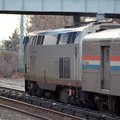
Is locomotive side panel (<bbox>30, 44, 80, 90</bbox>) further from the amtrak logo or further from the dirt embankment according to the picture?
the dirt embankment

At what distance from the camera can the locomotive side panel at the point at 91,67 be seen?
44.4ft

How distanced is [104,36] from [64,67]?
3.21 metres

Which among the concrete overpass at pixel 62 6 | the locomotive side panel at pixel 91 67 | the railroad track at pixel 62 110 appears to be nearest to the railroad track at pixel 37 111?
the railroad track at pixel 62 110

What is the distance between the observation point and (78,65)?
1481cm

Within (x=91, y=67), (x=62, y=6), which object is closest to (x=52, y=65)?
(x=91, y=67)

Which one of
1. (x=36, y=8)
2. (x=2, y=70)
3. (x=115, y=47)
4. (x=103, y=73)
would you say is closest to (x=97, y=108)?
(x=103, y=73)

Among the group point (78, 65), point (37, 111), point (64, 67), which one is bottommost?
point (37, 111)

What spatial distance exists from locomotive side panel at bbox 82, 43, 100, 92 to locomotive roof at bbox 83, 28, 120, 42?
0.19 meters

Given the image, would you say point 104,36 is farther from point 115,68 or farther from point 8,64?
point 8,64

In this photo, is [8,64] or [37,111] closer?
[37,111]

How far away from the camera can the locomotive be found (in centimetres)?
1308

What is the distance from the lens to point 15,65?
39656mm

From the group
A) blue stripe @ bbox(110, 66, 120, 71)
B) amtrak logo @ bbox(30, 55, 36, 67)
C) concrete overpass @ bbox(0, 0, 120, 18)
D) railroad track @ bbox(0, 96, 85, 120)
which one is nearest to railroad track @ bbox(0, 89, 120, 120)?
railroad track @ bbox(0, 96, 85, 120)

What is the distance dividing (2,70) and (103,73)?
2651 cm
